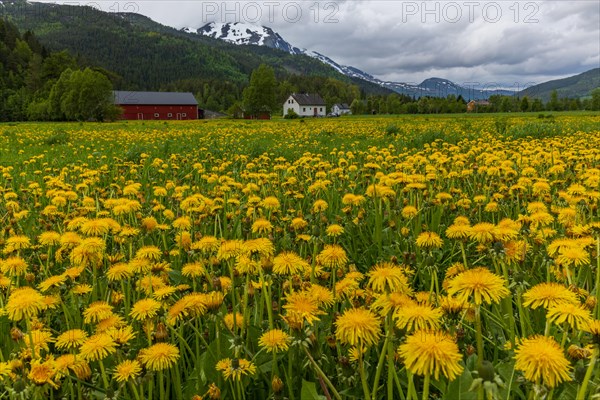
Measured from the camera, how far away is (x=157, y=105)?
94.8 metres

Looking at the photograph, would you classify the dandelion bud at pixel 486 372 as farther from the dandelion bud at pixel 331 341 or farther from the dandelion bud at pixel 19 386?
the dandelion bud at pixel 19 386

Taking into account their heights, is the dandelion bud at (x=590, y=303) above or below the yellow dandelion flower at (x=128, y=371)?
above

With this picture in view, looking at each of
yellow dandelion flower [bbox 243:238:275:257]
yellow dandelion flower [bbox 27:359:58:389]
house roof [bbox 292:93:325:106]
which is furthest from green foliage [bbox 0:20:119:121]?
house roof [bbox 292:93:325:106]

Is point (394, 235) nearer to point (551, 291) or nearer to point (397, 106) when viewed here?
point (551, 291)

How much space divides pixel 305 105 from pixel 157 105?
49.0 m

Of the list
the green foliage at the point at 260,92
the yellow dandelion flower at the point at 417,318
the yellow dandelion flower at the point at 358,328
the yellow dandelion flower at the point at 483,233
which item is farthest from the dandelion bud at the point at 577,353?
the green foliage at the point at 260,92

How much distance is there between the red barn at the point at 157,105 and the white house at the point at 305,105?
3934 cm

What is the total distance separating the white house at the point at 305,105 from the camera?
13000cm

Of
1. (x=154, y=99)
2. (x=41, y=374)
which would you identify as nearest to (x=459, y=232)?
(x=41, y=374)

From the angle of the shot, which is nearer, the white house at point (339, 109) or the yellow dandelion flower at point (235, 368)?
the yellow dandelion flower at point (235, 368)

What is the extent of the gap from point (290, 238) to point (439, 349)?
2157 millimetres

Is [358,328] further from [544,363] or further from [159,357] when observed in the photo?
[159,357]

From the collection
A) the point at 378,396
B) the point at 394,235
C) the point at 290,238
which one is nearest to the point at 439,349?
the point at 378,396

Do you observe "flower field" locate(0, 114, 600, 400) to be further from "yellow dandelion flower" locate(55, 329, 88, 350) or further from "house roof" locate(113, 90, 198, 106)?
"house roof" locate(113, 90, 198, 106)
